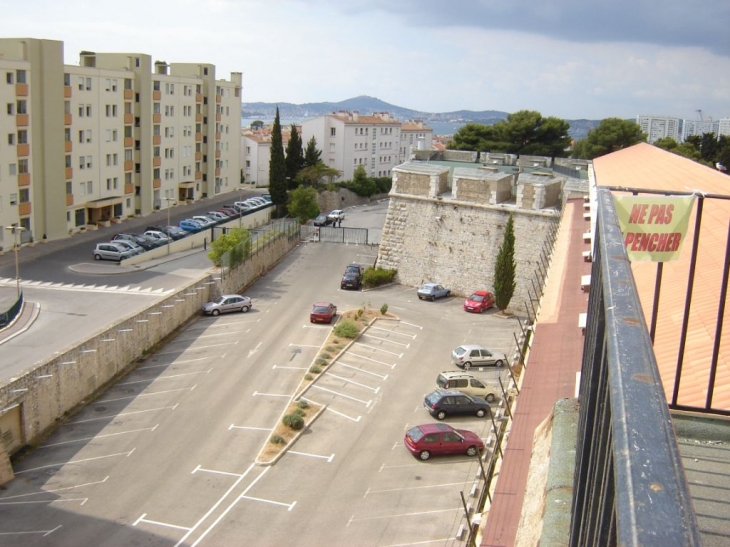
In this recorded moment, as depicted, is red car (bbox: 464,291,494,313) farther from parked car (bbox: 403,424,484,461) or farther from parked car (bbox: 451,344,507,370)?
parked car (bbox: 403,424,484,461)

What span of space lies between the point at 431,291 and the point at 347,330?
6.94 m

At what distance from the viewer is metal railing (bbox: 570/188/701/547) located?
1312 mm

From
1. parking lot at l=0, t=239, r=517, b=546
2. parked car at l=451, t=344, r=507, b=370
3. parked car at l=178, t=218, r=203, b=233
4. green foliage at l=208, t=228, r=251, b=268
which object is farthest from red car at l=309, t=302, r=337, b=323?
parked car at l=178, t=218, r=203, b=233

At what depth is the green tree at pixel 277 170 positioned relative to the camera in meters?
54.5

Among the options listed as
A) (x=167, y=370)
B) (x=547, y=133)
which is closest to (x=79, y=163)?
(x=167, y=370)

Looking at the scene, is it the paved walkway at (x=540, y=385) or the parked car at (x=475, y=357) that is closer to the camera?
the paved walkway at (x=540, y=385)

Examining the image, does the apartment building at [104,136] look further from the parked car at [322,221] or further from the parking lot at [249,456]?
the parking lot at [249,456]

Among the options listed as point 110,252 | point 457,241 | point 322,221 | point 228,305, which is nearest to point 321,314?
point 228,305

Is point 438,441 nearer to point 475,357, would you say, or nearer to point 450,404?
point 450,404

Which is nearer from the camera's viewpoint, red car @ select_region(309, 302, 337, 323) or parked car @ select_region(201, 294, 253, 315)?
red car @ select_region(309, 302, 337, 323)

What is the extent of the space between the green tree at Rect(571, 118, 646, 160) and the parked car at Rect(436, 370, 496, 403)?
37.5 metres

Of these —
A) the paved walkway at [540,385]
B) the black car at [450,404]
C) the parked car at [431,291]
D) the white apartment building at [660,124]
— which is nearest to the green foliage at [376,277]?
the parked car at [431,291]

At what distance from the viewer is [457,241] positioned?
34.3 meters

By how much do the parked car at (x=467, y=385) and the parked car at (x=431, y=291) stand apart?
1047 cm
